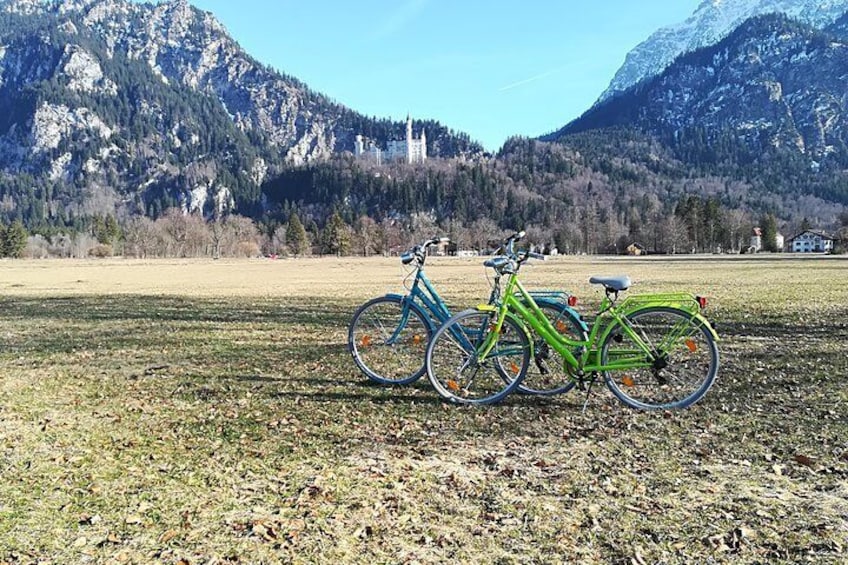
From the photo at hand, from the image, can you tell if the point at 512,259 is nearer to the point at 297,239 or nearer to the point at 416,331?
the point at 416,331

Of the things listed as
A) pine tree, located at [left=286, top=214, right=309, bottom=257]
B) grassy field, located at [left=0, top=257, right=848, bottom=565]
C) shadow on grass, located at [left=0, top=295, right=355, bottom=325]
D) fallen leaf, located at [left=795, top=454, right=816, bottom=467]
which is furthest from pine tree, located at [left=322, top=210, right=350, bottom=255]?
fallen leaf, located at [left=795, top=454, right=816, bottom=467]

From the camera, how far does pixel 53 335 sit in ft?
42.3

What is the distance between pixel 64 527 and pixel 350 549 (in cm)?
197

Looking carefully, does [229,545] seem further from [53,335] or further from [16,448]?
[53,335]

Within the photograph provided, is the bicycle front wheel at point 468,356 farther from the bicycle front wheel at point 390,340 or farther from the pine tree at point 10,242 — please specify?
the pine tree at point 10,242

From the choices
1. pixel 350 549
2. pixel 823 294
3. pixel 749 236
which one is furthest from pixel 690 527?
pixel 749 236

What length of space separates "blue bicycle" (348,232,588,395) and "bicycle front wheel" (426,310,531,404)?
10.4 inches

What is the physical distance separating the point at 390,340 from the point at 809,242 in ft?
515

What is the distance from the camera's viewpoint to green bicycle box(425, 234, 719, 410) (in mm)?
6344

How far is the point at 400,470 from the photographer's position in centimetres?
480

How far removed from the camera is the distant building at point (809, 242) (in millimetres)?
131500

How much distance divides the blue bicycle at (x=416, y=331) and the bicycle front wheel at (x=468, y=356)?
26 centimetres

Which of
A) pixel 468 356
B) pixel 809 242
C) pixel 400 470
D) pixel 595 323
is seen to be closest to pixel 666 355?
pixel 595 323

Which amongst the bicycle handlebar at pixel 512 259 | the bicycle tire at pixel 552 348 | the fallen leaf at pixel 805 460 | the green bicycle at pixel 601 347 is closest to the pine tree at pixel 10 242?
the green bicycle at pixel 601 347
